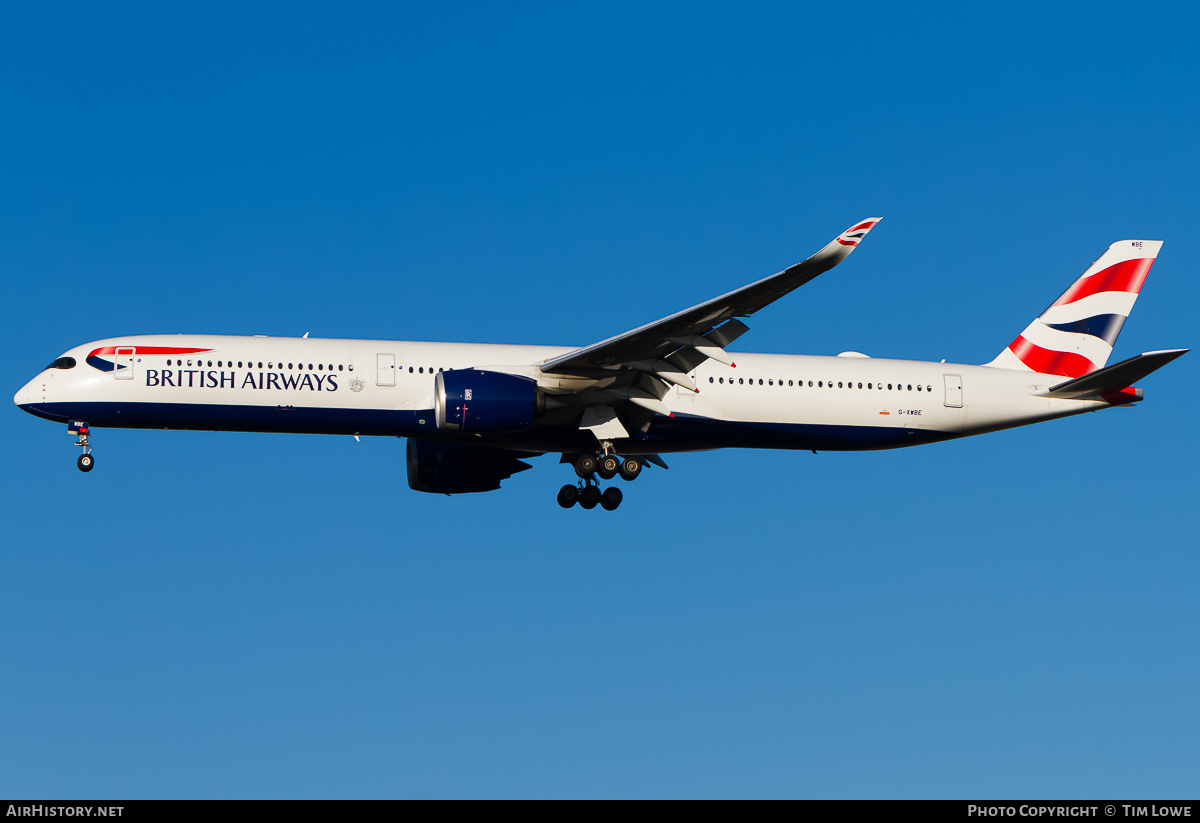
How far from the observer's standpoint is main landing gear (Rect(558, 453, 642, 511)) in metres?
35.2

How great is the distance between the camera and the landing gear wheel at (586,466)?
35312 mm

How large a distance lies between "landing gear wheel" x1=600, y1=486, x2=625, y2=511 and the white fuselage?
1233 mm

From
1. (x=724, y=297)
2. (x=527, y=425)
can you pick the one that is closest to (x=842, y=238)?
(x=724, y=297)

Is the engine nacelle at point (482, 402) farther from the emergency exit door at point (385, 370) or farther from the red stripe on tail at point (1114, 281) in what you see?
the red stripe on tail at point (1114, 281)

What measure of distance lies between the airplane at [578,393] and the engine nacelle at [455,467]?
2778 mm

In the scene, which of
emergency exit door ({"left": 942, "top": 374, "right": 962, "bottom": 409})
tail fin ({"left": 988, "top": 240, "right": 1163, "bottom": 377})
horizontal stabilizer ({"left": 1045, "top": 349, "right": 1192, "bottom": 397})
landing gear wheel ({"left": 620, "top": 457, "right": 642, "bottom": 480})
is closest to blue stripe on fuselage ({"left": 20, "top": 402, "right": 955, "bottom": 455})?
landing gear wheel ({"left": 620, "top": 457, "right": 642, "bottom": 480})

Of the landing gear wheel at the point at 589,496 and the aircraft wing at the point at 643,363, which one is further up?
the aircraft wing at the point at 643,363

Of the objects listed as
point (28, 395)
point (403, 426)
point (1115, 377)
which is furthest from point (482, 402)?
point (1115, 377)

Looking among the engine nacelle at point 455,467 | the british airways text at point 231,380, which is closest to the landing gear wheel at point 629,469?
the engine nacelle at point 455,467

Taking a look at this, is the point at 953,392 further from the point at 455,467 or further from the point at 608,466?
the point at 455,467
